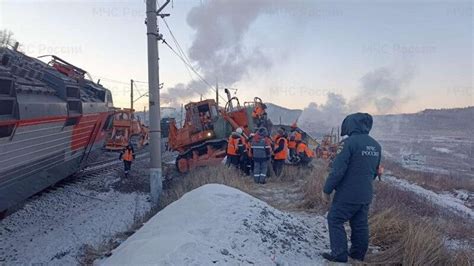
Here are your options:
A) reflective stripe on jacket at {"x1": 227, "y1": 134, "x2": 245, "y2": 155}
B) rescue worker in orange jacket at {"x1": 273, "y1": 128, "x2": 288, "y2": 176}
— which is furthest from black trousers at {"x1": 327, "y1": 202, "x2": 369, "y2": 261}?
reflective stripe on jacket at {"x1": 227, "y1": 134, "x2": 245, "y2": 155}

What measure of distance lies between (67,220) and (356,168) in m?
6.80

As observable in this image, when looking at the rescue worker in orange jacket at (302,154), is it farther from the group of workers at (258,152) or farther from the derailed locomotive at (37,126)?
the derailed locomotive at (37,126)

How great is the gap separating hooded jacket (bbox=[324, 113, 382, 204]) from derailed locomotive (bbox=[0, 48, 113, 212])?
16.1 ft

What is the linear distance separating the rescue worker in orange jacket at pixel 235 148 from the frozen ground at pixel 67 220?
7.98ft

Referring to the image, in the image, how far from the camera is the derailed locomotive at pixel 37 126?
6.45m

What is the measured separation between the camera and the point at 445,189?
2150 cm

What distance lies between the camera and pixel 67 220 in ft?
28.6

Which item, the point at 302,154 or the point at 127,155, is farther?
the point at 127,155

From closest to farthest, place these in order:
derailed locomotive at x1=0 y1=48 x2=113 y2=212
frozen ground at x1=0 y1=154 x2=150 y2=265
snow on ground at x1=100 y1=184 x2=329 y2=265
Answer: snow on ground at x1=100 y1=184 x2=329 y2=265, derailed locomotive at x1=0 y1=48 x2=113 y2=212, frozen ground at x1=0 y1=154 x2=150 y2=265

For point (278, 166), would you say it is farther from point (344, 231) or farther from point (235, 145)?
point (344, 231)

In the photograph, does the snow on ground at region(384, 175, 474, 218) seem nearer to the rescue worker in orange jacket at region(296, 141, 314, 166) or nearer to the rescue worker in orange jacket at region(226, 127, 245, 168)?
the rescue worker in orange jacket at region(296, 141, 314, 166)

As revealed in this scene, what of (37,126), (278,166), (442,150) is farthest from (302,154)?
(442,150)

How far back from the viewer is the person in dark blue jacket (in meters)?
4.17

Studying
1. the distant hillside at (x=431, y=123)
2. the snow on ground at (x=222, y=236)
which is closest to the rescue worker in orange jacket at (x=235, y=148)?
the snow on ground at (x=222, y=236)
